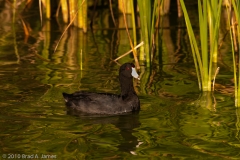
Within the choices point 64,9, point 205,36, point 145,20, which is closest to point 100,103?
point 205,36

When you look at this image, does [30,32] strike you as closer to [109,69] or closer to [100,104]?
[109,69]

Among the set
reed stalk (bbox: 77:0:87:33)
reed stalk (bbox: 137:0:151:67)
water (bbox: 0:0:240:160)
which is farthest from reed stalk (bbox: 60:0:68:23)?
reed stalk (bbox: 137:0:151:67)

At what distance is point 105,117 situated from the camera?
927 cm

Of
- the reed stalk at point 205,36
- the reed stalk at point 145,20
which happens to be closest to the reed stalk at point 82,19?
the reed stalk at point 145,20

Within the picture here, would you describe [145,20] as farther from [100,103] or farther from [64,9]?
[64,9]

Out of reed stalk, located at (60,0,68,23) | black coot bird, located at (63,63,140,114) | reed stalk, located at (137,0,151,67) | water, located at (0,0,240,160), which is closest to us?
water, located at (0,0,240,160)

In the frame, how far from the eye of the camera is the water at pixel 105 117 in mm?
7781

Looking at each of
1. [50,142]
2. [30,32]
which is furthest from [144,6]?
[30,32]

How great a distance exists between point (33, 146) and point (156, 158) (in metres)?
1.35

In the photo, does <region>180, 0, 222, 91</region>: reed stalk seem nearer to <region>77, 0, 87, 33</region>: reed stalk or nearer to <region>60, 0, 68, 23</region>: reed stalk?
<region>77, 0, 87, 33</region>: reed stalk

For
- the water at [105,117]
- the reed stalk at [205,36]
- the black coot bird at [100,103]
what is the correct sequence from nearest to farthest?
the water at [105,117]
the reed stalk at [205,36]
the black coot bird at [100,103]

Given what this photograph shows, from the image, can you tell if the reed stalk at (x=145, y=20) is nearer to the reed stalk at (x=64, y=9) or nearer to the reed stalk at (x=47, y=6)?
the reed stalk at (x=64, y=9)

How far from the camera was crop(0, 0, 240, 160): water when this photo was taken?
7781mm

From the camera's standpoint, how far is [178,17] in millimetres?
16094
